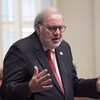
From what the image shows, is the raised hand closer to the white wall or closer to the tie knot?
the tie knot

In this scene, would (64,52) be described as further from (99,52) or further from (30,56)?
(99,52)

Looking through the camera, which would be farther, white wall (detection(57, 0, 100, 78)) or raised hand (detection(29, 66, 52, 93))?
white wall (detection(57, 0, 100, 78))

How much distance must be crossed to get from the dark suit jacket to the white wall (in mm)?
2599

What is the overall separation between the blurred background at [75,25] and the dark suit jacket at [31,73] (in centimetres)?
241

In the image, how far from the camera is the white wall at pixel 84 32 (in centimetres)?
465

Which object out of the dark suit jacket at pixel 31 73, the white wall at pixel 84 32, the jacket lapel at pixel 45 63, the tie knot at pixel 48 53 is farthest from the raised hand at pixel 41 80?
the white wall at pixel 84 32

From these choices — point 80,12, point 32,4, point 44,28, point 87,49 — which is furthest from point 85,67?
point 44,28

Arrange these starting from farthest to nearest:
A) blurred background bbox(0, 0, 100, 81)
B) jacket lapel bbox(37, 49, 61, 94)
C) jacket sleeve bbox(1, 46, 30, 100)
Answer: blurred background bbox(0, 0, 100, 81), jacket lapel bbox(37, 49, 61, 94), jacket sleeve bbox(1, 46, 30, 100)

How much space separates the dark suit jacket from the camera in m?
1.74

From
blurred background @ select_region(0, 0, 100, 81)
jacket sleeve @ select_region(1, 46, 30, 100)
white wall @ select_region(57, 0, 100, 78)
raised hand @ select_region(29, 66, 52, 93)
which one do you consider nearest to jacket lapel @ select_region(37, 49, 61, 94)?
jacket sleeve @ select_region(1, 46, 30, 100)

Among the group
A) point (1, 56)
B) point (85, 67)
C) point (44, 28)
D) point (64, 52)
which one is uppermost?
point (44, 28)

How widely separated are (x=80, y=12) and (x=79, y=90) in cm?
274

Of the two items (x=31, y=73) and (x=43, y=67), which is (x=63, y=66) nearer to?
(x=43, y=67)

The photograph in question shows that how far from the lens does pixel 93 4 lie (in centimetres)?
464
